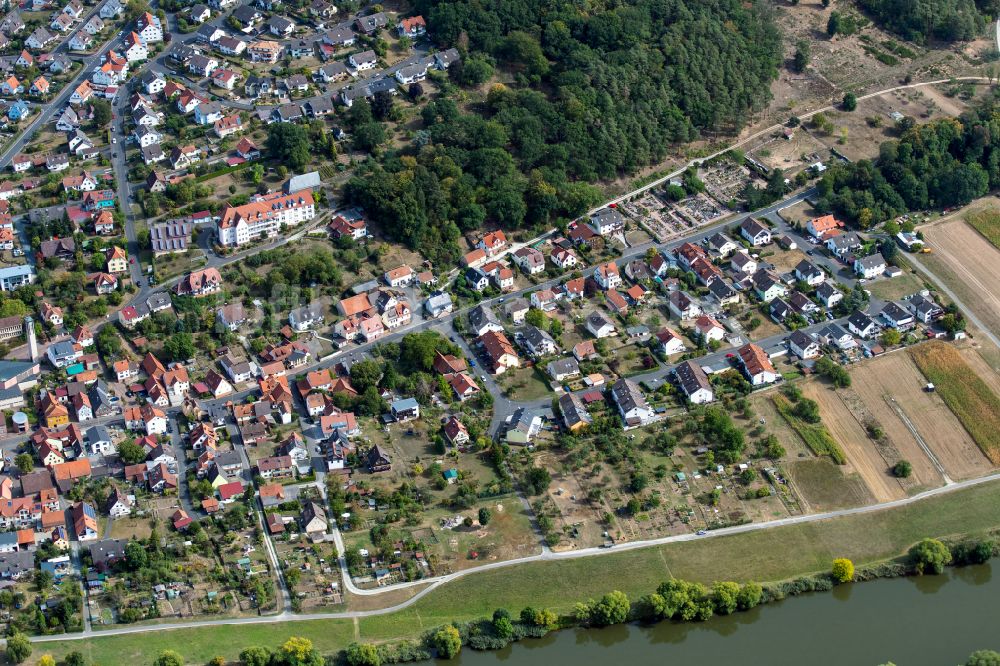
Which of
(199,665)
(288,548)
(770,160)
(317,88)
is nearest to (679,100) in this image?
(770,160)

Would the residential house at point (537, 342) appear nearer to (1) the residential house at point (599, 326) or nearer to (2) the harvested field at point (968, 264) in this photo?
(1) the residential house at point (599, 326)

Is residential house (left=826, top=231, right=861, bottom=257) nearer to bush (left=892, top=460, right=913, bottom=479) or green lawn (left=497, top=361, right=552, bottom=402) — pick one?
bush (left=892, top=460, right=913, bottom=479)

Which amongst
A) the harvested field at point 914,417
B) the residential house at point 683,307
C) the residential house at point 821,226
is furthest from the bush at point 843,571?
the residential house at point 821,226

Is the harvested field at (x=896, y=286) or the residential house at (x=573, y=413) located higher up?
the residential house at (x=573, y=413)

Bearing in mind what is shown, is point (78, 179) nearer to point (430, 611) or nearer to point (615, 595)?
point (430, 611)

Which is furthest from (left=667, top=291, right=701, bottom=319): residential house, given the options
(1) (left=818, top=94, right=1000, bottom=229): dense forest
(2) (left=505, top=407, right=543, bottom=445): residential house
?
(1) (left=818, top=94, right=1000, bottom=229): dense forest
